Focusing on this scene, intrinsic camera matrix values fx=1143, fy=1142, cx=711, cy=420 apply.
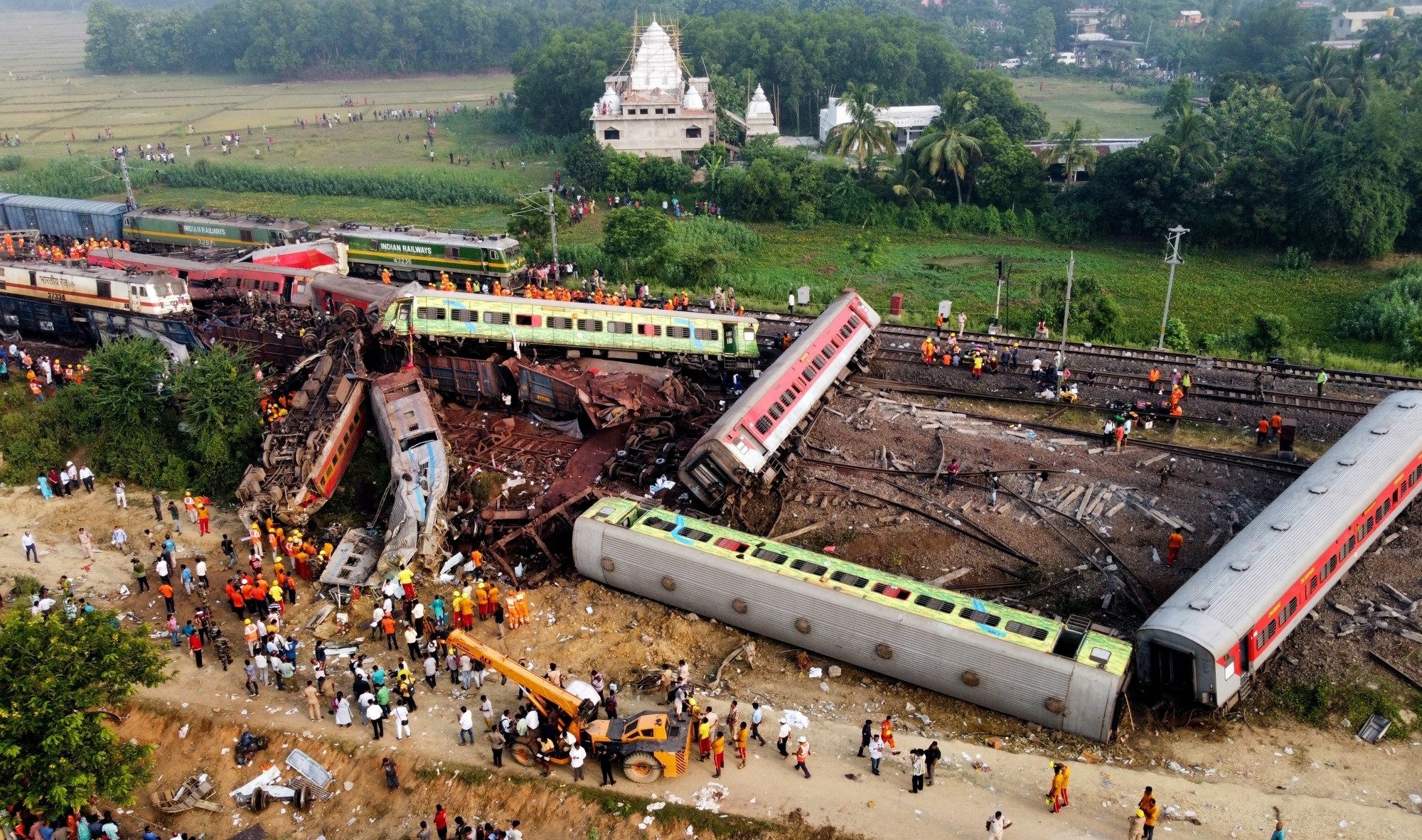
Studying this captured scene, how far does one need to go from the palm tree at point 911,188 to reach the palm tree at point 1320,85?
2928cm

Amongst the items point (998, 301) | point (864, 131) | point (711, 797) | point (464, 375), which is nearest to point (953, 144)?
point (864, 131)

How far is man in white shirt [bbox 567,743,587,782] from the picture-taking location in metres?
23.5

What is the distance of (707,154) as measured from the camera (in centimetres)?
8350

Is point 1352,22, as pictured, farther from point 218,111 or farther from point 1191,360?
point 218,111

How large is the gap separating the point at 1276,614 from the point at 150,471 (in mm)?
34461

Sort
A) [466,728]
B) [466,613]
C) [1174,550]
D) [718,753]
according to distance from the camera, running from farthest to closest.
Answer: [1174,550] < [466,613] < [466,728] < [718,753]

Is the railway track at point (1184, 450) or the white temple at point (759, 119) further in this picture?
the white temple at point (759, 119)

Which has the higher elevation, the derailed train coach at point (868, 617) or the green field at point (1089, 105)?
the green field at point (1089, 105)

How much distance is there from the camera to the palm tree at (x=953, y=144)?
2904 inches

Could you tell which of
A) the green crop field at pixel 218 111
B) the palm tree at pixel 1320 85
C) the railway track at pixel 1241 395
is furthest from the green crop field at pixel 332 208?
the palm tree at pixel 1320 85

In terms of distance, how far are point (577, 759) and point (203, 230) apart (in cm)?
5042

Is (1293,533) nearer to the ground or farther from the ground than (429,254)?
nearer to the ground

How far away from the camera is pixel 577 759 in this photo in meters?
23.5

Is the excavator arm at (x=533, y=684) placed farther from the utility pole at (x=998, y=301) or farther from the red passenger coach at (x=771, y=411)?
the utility pole at (x=998, y=301)
